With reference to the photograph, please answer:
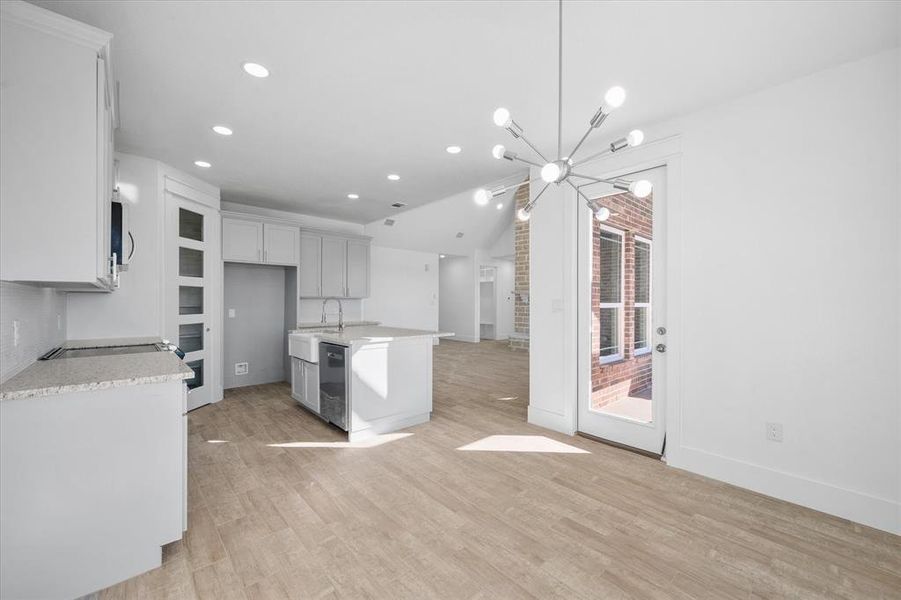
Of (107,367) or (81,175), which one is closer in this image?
(81,175)

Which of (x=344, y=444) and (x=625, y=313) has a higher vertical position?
(x=625, y=313)

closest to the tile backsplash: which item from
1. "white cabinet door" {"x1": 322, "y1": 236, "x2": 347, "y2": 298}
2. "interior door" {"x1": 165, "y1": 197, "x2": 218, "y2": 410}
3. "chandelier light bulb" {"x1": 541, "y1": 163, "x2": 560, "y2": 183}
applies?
"interior door" {"x1": 165, "y1": 197, "x2": 218, "y2": 410}

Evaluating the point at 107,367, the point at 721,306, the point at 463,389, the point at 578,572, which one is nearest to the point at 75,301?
the point at 107,367

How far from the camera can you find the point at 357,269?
20.7 feet

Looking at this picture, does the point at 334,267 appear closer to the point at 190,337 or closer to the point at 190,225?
the point at 190,225

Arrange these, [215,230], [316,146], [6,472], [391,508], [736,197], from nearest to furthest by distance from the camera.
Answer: [6,472] → [391,508] → [736,197] → [316,146] → [215,230]

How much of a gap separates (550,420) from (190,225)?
4406mm

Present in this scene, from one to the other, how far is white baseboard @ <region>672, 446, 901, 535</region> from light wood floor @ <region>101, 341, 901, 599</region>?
8cm

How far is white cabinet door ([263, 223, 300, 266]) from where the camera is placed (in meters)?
5.16

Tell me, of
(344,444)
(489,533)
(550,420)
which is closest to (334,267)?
(344,444)

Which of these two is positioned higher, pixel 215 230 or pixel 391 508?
pixel 215 230

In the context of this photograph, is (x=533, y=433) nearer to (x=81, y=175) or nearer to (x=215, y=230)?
(x=81, y=175)

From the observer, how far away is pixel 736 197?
2635mm

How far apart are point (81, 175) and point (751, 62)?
11.4 ft
